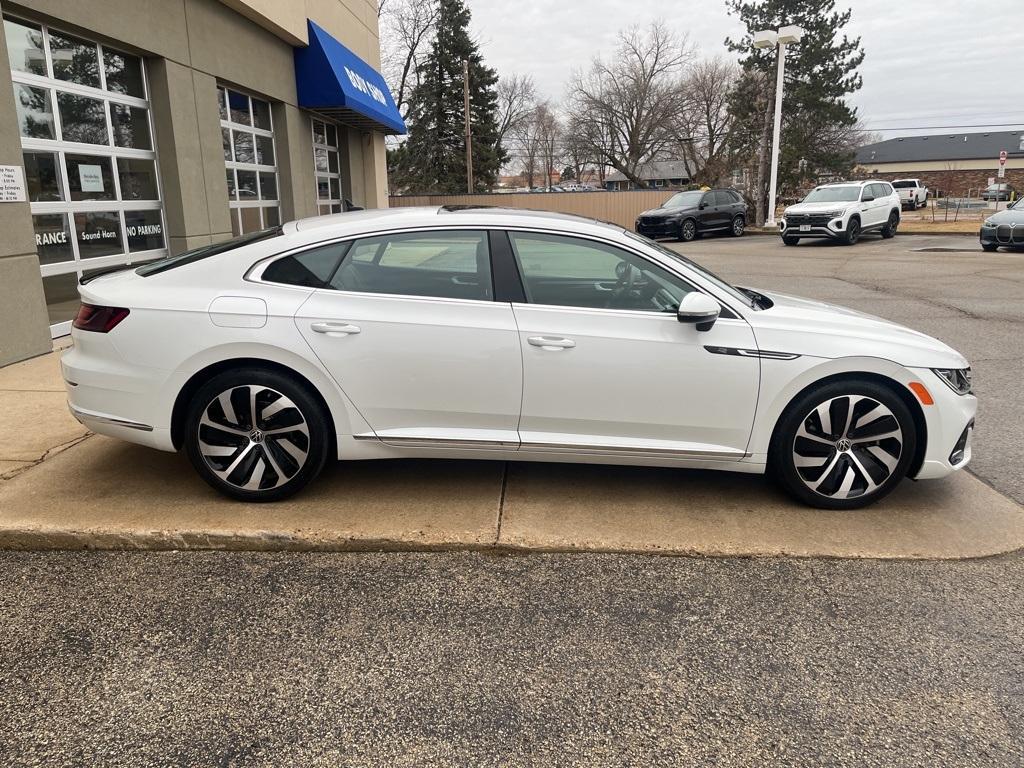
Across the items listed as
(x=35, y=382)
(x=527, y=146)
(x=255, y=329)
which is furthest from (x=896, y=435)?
(x=527, y=146)

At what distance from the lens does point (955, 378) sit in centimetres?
392

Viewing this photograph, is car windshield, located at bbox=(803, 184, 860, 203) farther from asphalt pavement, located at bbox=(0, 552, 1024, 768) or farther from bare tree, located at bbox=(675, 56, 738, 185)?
bare tree, located at bbox=(675, 56, 738, 185)

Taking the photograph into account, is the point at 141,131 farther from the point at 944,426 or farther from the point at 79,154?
the point at 944,426

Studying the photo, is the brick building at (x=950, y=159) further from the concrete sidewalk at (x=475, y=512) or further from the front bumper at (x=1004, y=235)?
the concrete sidewalk at (x=475, y=512)

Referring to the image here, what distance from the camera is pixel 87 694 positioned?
254 centimetres

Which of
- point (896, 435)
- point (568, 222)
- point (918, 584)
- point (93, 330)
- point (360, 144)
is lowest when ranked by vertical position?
point (918, 584)

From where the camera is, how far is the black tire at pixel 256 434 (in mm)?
3740

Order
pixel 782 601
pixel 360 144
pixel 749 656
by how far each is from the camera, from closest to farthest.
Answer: pixel 749 656
pixel 782 601
pixel 360 144

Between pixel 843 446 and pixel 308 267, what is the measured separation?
2.93 m

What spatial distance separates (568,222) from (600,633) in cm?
218

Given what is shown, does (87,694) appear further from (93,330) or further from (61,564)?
(93,330)

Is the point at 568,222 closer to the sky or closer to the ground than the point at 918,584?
closer to the sky

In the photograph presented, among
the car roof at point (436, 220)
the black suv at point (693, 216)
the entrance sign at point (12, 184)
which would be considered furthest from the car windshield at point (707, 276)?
the black suv at point (693, 216)

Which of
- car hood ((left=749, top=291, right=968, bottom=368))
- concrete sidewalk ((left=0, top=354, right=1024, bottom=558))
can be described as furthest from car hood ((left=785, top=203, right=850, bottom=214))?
car hood ((left=749, top=291, right=968, bottom=368))
